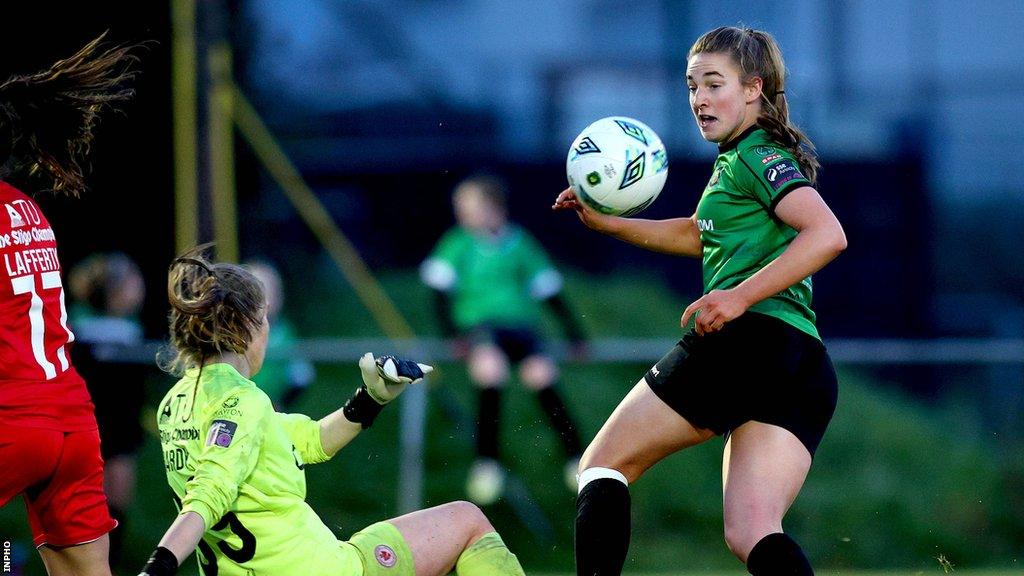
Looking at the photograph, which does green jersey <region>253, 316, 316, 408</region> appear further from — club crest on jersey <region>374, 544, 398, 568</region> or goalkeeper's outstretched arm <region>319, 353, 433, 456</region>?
club crest on jersey <region>374, 544, 398, 568</region>

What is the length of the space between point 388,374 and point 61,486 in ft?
3.30

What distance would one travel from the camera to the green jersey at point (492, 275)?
331 inches

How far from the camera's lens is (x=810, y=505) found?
319 inches

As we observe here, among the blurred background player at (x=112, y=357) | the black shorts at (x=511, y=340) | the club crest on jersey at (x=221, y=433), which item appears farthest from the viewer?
the black shorts at (x=511, y=340)

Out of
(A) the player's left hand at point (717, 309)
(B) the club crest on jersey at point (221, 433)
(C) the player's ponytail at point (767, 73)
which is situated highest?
(C) the player's ponytail at point (767, 73)

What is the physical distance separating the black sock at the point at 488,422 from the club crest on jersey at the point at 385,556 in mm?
4449

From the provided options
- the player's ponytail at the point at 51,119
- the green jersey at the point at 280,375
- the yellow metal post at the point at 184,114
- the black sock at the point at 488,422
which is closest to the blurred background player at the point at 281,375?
the green jersey at the point at 280,375

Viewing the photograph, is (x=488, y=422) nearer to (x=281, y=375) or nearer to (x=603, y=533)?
(x=281, y=375)

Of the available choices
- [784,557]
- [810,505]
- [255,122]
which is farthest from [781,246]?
[255,122]

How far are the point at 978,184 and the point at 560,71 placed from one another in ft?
8.89

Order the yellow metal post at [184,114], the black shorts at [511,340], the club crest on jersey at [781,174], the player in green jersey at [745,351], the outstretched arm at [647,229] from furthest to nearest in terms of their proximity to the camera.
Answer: the black shorts at [511,340], the yellow metal post at [184,114], the outstretched arm at [647,229], the club crest on jersey at [781,174], the player in green jersey at [745,351]

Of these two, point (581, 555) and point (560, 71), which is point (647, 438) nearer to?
point (581, 555)

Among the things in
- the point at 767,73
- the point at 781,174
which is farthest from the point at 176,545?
the point at 767,73

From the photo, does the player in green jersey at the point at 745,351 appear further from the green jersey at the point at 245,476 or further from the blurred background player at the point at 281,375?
the blurred background player at the point at 281,375
